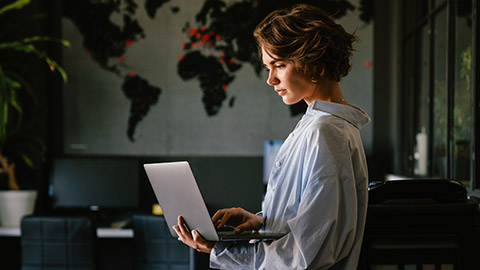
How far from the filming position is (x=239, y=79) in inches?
186

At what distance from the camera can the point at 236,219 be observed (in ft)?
4.70

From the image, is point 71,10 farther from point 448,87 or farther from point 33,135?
point 448,87

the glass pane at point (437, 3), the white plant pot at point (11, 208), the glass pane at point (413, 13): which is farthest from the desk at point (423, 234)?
the white plant pot at point (11, 208)

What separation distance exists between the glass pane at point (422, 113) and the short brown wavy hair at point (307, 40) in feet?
8.64

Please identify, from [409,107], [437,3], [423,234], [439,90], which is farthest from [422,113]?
[423,234]

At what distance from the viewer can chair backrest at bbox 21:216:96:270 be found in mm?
3412

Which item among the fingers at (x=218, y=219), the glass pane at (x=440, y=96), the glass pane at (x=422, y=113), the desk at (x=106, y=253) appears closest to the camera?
the fingers at (x=218, y=219)

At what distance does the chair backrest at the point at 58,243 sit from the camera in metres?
3.41

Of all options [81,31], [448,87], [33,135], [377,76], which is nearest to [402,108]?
[377,76]

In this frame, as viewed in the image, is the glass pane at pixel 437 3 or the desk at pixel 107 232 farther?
the desk at pixel 107 232

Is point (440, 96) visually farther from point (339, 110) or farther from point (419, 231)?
point (339, 110)

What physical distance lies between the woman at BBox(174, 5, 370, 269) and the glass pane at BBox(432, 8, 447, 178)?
6.98ft

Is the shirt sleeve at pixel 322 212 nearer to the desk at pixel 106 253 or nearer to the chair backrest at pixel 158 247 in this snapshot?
the chair backrest at pixel 158 247

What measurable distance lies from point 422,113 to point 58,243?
2.79 metres
